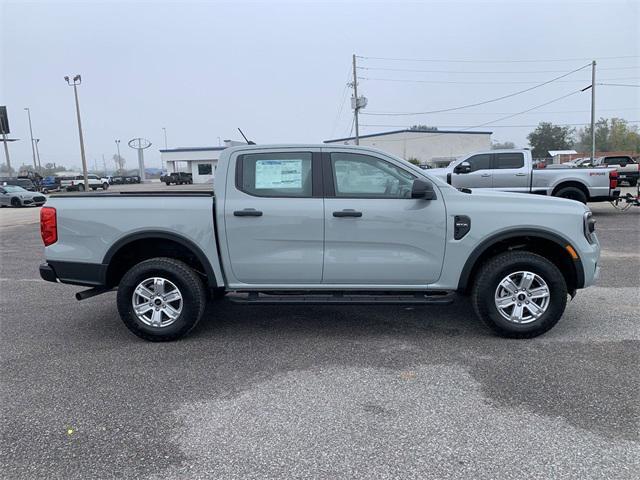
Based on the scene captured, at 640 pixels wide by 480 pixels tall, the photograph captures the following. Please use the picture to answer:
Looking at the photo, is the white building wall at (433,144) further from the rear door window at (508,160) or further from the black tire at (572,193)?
the black tire at (572,193)

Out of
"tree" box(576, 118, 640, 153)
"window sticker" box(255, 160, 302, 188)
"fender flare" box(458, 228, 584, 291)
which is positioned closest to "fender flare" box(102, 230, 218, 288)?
"window sticker" box(255, 160, 302, 188)

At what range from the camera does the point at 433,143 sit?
58719mm

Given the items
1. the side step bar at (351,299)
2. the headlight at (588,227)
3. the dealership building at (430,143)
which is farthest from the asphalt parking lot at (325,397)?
the dealership building at (430,143)

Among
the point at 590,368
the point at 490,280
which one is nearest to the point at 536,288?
the point at 490,280

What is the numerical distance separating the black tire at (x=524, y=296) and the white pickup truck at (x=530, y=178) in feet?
31.0

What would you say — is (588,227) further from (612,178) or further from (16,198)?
(16,198)

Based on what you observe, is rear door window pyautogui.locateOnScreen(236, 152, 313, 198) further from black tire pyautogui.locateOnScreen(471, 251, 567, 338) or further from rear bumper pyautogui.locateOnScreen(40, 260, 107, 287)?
black tire pyautogui.locateOnScreen(471, 251, 567, 338)

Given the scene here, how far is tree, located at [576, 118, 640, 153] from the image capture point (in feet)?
269

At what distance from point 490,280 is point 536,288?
0.46m

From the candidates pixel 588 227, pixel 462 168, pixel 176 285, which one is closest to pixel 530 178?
pixel 462 168

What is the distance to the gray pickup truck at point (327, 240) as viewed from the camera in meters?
4.64

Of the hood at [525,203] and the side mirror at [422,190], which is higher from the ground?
the side mirror at [422,190]

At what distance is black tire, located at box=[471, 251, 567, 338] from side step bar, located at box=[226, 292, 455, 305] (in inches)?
12.0

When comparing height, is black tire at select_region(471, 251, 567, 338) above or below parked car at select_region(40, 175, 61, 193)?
below
